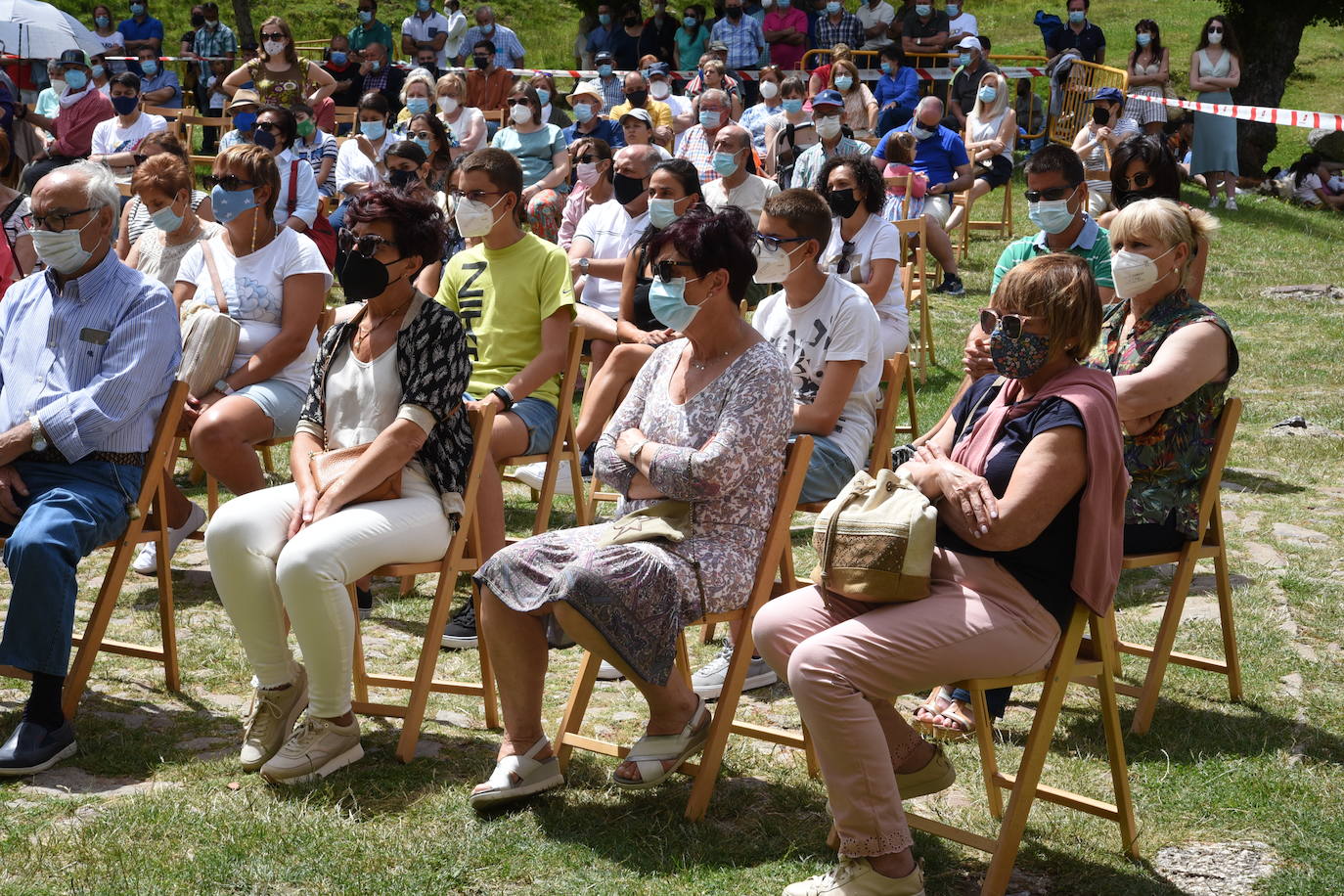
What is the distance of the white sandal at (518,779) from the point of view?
11.9 ft

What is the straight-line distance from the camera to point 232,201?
5.56 meters

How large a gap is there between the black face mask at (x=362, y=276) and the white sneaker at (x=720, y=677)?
62.9 inches

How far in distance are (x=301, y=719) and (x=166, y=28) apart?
26.4 metres

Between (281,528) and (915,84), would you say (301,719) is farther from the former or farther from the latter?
(915,84)

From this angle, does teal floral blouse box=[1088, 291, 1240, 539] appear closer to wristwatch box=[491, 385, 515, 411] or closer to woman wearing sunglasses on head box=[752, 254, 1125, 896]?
A: woman wearing sunglasses on head box=[752, 254, 1125, 896]

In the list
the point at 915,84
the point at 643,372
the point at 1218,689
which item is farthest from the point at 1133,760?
the point at 915,84

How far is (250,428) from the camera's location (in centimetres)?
538

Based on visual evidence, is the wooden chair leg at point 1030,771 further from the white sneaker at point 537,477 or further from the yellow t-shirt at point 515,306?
the white sneaker at point 537,477

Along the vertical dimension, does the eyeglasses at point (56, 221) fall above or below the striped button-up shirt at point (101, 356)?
above

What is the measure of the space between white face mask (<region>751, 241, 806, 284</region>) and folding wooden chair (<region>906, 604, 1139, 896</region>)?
1.98 m

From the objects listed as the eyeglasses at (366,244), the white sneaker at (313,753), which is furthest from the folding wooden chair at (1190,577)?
the eyeglasses at (366,244)

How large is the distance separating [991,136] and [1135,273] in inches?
403

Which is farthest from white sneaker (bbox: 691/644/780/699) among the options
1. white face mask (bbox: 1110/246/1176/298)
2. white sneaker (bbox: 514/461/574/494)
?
white sneaker (bbox: 514/461/574/494)

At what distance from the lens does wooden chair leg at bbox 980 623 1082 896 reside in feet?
10.5
